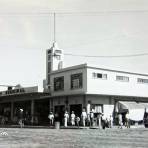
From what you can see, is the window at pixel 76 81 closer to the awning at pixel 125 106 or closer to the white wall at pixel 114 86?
the white wall at pixel 114 86

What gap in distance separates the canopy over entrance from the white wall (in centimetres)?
121

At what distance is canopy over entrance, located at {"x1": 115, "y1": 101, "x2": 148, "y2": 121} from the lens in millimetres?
46094

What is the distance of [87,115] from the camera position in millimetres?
43375

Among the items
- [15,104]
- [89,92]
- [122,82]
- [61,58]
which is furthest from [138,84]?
[15,104]

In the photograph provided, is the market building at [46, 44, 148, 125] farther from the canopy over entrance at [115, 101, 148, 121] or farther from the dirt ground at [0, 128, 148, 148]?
the dirt ground at [0, 128, 148, 148]

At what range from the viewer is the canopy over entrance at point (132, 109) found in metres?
46.1

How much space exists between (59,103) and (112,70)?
7555 millimetres

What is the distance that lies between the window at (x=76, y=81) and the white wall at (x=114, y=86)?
113 centimetres

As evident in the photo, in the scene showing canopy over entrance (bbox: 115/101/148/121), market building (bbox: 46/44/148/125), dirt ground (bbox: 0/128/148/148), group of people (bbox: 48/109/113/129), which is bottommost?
dirt ground (bbox: 0/128/148/148)

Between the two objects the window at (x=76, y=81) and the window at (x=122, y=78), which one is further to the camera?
the window at (x=122, y=78)

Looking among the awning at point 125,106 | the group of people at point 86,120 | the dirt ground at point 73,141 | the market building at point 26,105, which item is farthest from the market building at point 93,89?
the dirt ground at point 73,141

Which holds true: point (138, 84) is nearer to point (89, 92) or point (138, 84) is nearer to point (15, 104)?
point (89, 92)

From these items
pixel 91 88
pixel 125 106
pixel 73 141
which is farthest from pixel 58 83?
pixel 73 141

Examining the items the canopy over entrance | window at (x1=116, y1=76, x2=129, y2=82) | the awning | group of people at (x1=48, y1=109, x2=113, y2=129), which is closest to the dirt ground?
group of people at (x1=48, y1=109, x2=113, y2=129)
